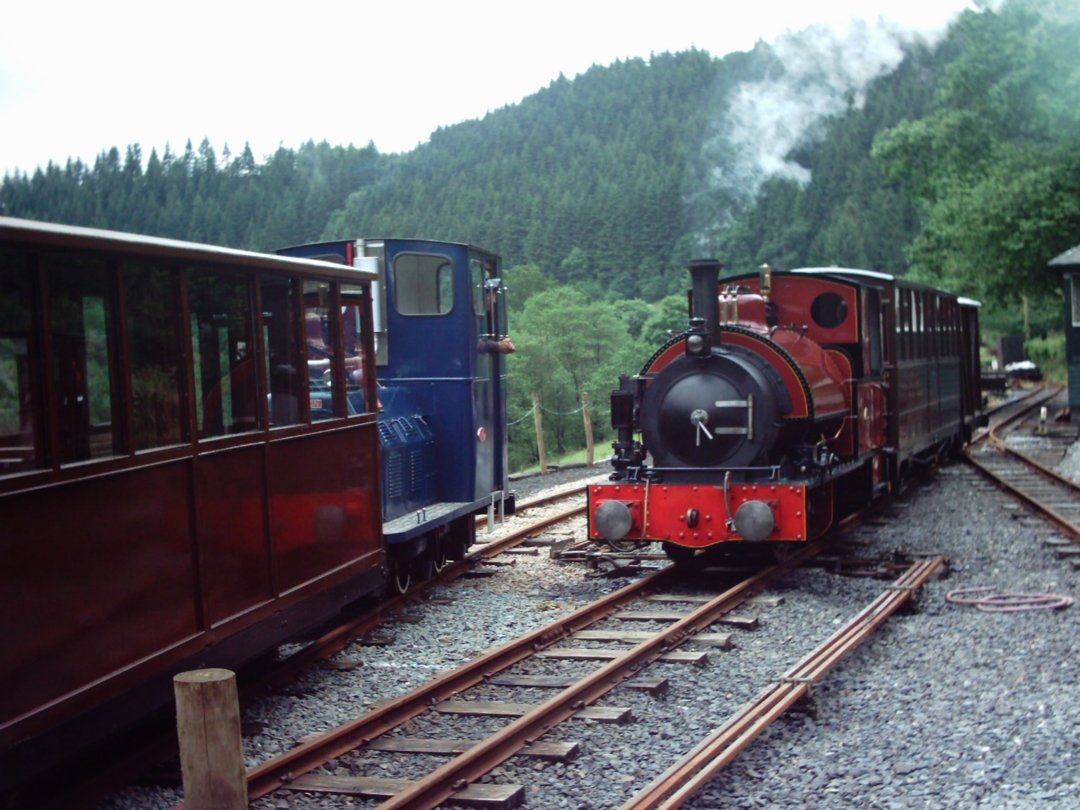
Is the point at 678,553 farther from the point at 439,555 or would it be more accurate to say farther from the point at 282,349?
the point at 282,349

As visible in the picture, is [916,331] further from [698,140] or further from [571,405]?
[698,140]

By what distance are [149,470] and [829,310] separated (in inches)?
311

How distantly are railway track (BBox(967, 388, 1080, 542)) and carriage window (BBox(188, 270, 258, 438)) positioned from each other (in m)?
8.43

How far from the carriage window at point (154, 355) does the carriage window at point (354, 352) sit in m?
2.13

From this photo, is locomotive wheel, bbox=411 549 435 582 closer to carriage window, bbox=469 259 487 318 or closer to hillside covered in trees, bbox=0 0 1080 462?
carriage window, bbox=469 259 487 318

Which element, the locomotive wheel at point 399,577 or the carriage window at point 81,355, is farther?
the locomotive wheel at point 399,577

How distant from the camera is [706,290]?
9969 millimetres

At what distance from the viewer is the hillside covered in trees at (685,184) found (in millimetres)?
28625

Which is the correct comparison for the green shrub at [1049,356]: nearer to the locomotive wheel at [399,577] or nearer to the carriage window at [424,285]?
the carriage window at [424,285]

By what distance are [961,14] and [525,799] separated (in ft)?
104

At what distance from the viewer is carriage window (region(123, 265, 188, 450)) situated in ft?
17.6

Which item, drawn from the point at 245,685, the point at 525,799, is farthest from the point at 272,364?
the point at 525,799

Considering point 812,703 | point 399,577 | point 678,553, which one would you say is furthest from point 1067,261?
point 812,703

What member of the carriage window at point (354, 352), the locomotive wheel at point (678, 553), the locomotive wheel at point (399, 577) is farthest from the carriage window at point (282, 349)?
the locomotive wheel at point (678, 553)
